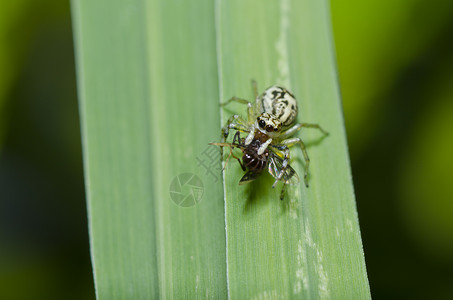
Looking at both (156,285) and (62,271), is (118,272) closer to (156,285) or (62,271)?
(156,285)

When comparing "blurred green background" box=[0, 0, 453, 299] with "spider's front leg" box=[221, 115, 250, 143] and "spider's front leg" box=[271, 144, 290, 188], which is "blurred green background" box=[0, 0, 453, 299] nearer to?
"spider's front leg" box=[271, 144, 290, 188]

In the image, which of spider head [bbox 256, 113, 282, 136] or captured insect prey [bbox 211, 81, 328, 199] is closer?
captured insect prey [bbox 211, 81, 328, 199]

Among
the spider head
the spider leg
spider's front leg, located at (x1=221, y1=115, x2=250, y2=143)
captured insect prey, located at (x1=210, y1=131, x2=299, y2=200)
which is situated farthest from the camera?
the spider head

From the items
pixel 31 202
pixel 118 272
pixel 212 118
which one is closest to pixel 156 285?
pixel 118 272

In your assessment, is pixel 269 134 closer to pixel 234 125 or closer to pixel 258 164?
pixel 234 125

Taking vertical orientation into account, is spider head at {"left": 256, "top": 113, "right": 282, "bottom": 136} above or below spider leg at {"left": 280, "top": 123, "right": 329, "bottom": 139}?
above

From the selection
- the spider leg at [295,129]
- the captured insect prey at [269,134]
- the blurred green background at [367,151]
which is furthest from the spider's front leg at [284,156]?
the blurred green background at [367,151]

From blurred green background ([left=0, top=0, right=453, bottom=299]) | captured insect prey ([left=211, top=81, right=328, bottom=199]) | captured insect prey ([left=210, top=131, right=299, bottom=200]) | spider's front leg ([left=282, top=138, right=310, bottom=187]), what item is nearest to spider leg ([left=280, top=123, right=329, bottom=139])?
captured insect prey ([left=211, top=81, right=328, bottom=199])

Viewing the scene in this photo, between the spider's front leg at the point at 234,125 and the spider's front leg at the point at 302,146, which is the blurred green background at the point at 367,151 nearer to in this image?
the spider's front leg at the point at 302,146
